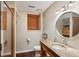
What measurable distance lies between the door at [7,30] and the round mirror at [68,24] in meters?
0.64

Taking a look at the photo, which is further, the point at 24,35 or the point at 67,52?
the point at 24,35

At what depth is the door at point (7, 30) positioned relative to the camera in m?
1.26

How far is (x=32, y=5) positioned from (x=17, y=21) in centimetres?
29

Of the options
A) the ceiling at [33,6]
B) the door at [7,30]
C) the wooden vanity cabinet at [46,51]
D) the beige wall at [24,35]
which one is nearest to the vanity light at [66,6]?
the ceiling at [33,6]

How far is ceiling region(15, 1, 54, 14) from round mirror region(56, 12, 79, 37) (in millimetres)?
264

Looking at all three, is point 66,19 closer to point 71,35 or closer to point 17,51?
point 71,35

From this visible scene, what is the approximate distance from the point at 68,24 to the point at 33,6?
0.51 metres

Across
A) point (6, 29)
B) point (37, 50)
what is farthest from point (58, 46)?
point (6, 29)

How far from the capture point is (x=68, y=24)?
122 cm

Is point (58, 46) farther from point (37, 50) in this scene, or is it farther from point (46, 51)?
point (37, 50)

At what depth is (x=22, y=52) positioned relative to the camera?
1.25 metres

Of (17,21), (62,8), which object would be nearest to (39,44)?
(17,21)

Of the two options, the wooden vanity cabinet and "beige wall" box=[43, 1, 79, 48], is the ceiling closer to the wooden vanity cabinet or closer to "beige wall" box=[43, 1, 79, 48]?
"beige wall" box=[43, 1, 79, 48]

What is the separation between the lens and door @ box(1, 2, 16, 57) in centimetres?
126
